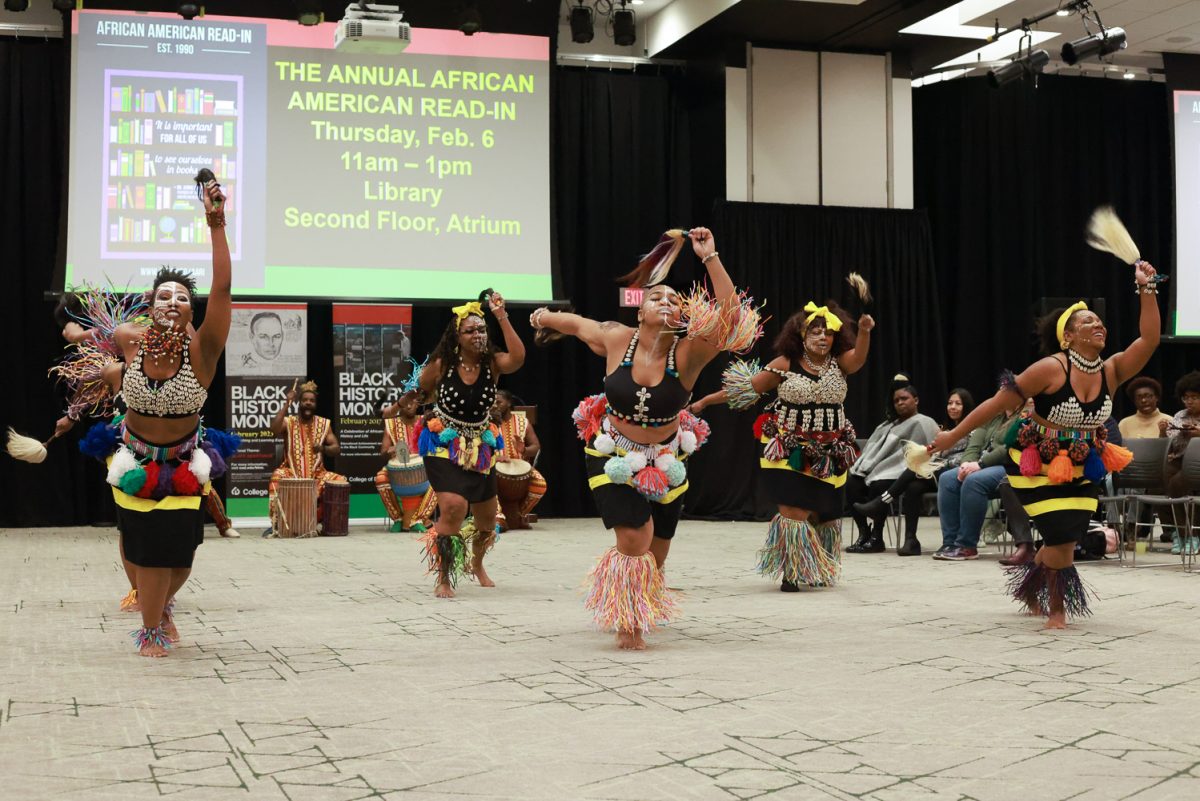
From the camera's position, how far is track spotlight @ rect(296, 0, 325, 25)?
34.6 ft

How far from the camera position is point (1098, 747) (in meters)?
3.38

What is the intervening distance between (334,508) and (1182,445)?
255 inches

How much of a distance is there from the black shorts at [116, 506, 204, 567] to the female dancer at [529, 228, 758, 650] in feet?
4.86

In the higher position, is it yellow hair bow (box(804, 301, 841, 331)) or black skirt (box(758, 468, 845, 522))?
yellow hair bow (box(804, 301, 841, 331))

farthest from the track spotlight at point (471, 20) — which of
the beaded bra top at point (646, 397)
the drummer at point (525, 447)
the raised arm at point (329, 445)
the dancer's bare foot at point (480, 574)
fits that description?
the beaded bra top at point (646, 397)

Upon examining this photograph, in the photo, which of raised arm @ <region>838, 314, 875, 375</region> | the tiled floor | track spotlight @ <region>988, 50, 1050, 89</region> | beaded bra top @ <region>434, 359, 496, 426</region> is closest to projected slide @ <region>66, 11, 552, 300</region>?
track spotlight @ <region>988, 50, 1050, 89</region>

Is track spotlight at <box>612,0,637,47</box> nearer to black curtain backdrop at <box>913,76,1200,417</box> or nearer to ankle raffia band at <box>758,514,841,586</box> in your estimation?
black curtain backdrop at <box>913,76,1200,417</box>

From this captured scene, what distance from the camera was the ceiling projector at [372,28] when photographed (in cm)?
1005

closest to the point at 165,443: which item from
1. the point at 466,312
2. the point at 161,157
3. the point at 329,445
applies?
the point at 466,312

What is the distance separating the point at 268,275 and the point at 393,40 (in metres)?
2.26

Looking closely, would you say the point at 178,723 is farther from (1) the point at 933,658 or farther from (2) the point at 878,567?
(2) the point at 878,567

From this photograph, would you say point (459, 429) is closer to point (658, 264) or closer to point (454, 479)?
point (454, 479)

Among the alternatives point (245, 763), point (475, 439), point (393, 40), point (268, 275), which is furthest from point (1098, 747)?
point (268, 275)

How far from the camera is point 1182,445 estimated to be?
8.95 m
